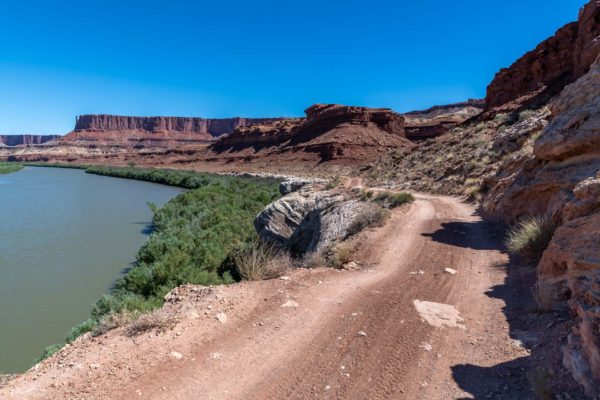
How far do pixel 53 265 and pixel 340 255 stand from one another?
458 inches

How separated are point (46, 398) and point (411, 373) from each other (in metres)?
3.53

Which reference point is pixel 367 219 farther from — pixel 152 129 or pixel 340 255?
pixel 152 129

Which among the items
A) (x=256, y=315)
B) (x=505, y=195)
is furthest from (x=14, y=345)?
(x=505, y=195)

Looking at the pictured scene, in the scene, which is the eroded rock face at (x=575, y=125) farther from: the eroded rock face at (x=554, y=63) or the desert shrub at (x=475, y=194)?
the eroded rock face at (x=554, y=63)

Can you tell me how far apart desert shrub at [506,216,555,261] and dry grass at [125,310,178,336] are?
5454mm

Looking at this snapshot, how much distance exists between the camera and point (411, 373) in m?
3.63

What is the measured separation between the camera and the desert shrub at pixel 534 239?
598cm

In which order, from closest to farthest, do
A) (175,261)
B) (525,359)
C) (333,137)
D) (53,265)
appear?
(525,359), (175,261), (53,265), (333,137)

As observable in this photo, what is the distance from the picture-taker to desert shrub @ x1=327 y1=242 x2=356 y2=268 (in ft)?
24.4

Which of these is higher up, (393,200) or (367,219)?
(393,200)

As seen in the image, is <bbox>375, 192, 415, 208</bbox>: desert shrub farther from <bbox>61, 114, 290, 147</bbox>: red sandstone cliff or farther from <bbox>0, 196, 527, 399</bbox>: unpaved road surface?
<bbox>61, 114, 290, 147</bbox>: red sandstone cliff

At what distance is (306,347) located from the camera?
4.28 metres

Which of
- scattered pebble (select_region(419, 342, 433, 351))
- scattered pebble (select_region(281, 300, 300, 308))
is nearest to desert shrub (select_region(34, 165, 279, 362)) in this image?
scattered pebble (select_region(281, 300, 300, 308))

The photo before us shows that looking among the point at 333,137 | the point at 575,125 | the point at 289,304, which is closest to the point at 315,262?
the point at 289,304
